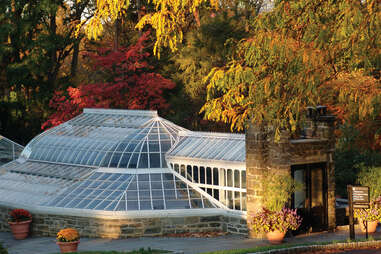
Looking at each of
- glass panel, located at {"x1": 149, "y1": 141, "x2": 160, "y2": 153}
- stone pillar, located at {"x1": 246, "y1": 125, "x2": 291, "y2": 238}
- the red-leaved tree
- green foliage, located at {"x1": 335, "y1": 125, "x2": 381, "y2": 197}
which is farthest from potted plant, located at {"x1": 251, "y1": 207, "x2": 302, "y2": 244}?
the red-leaved tree

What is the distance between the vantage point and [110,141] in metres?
23.0

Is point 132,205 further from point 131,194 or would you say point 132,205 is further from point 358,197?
point 358,197

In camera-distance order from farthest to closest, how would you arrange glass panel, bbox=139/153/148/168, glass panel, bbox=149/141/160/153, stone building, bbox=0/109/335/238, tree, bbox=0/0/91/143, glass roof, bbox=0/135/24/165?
tree, bbox=0/0/91/143
glass roof, bbox=0/135/24/165
glass panel, bbox=149/141/160/153
glass panel, bbox=139/153/148/168
stone building, bbox=0/109/335/238

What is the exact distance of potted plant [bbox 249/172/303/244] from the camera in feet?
59.1

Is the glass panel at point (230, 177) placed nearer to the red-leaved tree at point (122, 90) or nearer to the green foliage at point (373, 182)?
the green foliage at point (373, 182)

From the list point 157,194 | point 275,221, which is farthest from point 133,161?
point 275,221

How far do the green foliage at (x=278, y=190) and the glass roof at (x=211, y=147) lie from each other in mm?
1549

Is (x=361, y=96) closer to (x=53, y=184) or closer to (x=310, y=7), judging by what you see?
(x=310, y=7)

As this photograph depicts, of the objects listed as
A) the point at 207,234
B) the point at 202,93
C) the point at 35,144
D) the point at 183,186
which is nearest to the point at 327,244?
the point at 207,234

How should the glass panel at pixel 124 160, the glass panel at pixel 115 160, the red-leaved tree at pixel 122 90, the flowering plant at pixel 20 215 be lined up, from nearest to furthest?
the flowering plant at pixel 20 215 < the glass panel at pixel 124 160 < the glass panel at pixel 115 160 < the red-leaved tree at pixel 122 90

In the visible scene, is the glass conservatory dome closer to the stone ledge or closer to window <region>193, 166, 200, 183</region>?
window <region>193, 166, 200, 183</region>

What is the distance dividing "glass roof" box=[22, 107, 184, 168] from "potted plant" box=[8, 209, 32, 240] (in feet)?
9.30

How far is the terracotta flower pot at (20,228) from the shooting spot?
20812mm

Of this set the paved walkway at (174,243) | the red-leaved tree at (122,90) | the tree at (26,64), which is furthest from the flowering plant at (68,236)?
the tree at (26,64)
